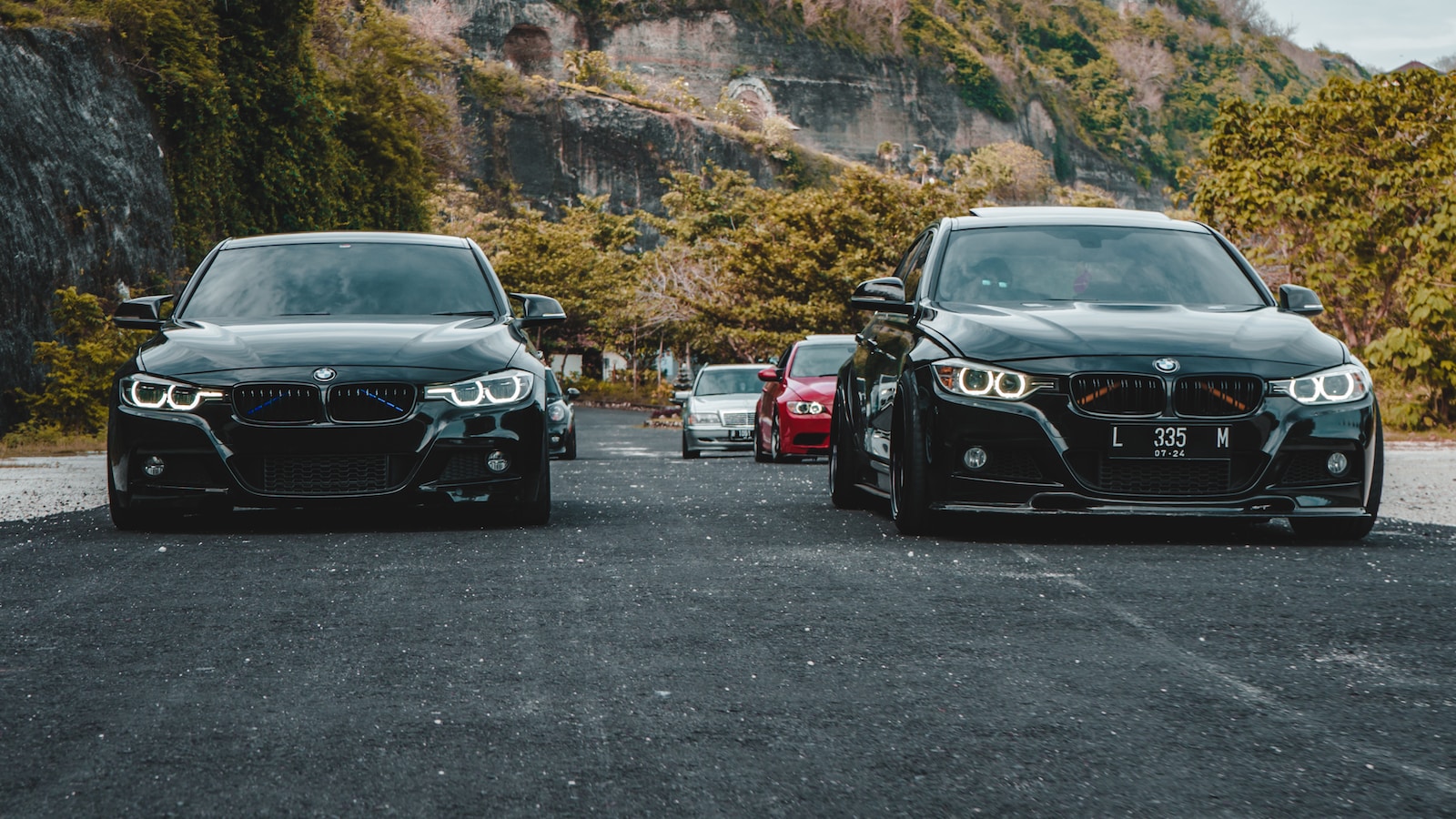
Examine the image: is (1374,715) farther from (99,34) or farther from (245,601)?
(99,34)

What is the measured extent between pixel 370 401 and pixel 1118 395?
346 cm

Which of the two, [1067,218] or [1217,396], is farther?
[1067,218]

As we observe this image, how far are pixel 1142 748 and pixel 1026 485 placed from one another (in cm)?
380

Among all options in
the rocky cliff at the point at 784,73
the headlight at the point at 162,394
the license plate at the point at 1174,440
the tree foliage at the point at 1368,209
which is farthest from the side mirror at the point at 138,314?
the rocky cliff at the point at 784,73

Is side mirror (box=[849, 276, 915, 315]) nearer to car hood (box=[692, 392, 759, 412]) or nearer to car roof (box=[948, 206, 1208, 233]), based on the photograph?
car roof (box=[948, 206, 1208, 233])

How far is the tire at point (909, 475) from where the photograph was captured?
7.66 metres

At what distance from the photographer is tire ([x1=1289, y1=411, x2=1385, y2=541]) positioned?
24.6 feet

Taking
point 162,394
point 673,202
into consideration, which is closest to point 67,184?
point 162,394

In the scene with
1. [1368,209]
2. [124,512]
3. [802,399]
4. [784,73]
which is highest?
[784,73]

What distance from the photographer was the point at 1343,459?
24.2 feet

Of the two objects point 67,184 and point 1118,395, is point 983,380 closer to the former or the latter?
point 1118,395

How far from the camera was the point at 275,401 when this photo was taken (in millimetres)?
7734

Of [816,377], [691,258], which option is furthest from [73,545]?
[691,258]

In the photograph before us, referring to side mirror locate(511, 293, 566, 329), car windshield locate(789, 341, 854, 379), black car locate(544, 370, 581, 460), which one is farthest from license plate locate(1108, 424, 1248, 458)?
black car locate(544, 370, 581, 460)
